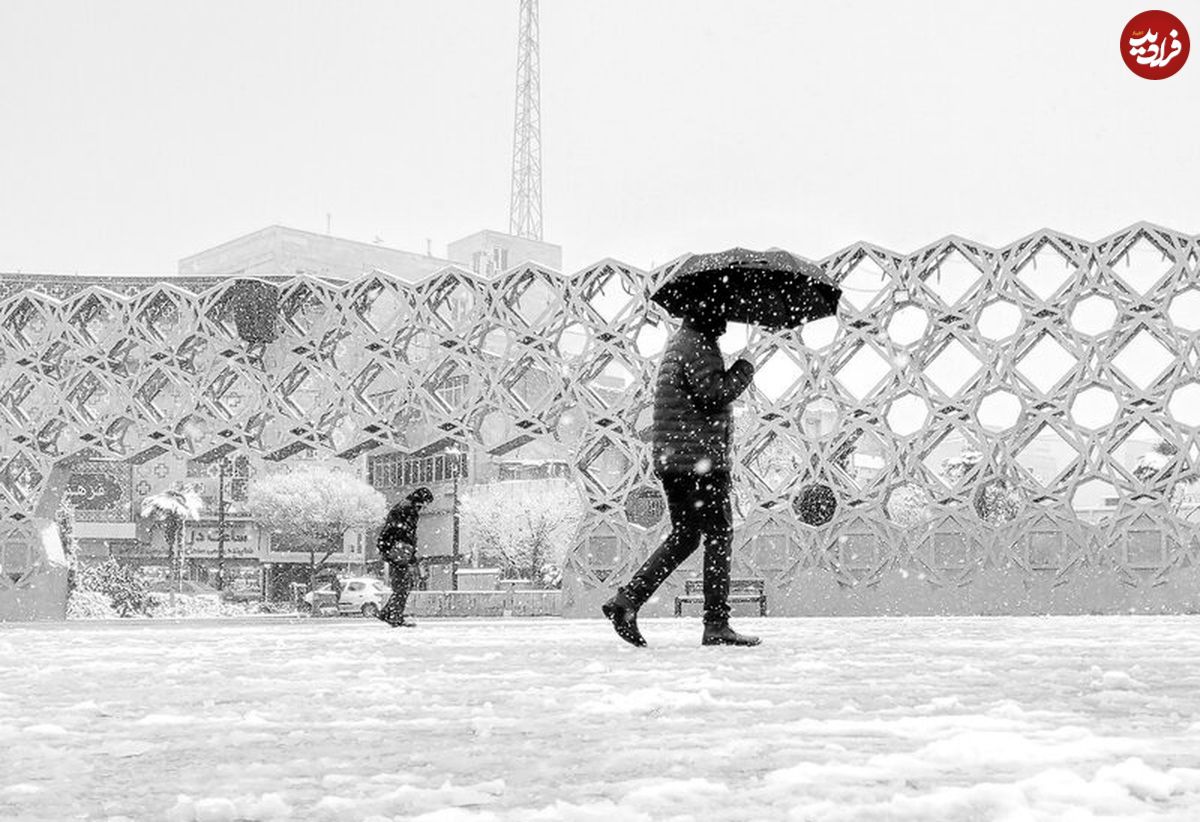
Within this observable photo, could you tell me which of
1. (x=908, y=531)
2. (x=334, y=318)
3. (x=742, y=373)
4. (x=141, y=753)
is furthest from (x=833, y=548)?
(x=141, y=753)

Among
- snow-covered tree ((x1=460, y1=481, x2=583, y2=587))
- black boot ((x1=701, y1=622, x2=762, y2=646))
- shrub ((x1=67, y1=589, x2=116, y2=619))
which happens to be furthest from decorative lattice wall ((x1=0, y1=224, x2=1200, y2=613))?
snow-covered tree ((x1=460, y1=481, x2=583, y2=587))

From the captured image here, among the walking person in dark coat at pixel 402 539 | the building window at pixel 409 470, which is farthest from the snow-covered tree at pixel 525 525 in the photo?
the walking person in dark coat at pixel 402 539

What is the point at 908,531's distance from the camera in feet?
84.6

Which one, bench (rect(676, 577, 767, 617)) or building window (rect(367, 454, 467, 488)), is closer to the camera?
bench (rect(676, 577, 767, 617))

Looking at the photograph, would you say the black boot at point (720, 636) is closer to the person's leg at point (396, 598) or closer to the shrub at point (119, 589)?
the person's leg at point (396, 598)

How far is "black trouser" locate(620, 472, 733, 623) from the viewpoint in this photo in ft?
29.9

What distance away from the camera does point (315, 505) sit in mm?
65375

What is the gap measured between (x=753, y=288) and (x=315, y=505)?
54932 millimetres

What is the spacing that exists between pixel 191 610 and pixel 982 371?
31123 millimetres

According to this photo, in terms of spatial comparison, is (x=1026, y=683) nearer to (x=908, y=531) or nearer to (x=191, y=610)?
(x=908, y=531)

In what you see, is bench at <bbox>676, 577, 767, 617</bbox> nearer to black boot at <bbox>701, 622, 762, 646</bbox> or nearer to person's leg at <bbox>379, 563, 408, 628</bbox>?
person's leg at <bbox>379, 563, 408, 628</bbox>

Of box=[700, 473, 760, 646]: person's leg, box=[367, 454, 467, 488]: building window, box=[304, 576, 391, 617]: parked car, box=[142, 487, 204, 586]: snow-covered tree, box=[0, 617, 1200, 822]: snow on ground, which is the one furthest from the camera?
box=[367, 454, 467, 488]: building window

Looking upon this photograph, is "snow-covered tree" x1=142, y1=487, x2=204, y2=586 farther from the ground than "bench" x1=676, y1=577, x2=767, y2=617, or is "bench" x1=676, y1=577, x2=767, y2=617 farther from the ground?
"snow-covered tree" x1=142, y1=487, x2=204, y2=586

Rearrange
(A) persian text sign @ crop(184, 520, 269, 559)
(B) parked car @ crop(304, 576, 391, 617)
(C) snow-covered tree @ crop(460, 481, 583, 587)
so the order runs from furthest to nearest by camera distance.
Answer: (A) persian text sign @ crop(184, 520, 269, 559)
(C) snow-covered tree @ crop(460, 481, 583, 587)
(B) parked car @ crop(304, 576, 391, 617)
